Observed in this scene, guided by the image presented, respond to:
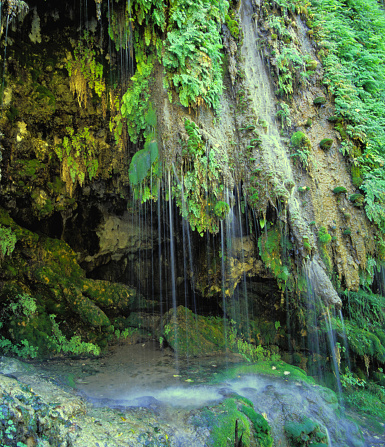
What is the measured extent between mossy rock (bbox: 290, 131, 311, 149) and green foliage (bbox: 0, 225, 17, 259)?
8.87 meters

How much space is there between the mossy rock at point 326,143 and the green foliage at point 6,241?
977cm

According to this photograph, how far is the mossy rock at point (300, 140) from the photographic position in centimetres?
933

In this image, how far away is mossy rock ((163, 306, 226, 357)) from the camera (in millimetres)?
10188

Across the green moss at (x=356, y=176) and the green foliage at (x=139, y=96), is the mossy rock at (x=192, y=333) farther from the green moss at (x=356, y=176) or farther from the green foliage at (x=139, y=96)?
the green foliage at (x=139, y=96)

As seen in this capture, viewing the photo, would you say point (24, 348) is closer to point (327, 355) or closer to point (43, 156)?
point (43, 156)

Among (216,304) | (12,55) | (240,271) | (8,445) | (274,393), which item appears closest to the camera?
(8,445)

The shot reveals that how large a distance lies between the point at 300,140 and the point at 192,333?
24.5 ft

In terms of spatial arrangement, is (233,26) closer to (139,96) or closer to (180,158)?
(139,96)

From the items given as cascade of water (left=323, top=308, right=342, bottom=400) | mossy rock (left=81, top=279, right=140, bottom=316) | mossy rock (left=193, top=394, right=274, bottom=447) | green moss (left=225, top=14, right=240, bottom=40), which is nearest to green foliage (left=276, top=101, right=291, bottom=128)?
green moss (left=225, top=14, right=240, bottom=40)

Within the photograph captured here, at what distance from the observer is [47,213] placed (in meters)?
9.20

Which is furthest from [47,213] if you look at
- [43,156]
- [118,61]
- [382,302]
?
[382,302]

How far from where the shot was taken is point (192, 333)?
34.9 feet

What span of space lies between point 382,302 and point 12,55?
13650 millimetres

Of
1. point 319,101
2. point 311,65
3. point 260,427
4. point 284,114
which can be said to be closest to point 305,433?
point 260,427
